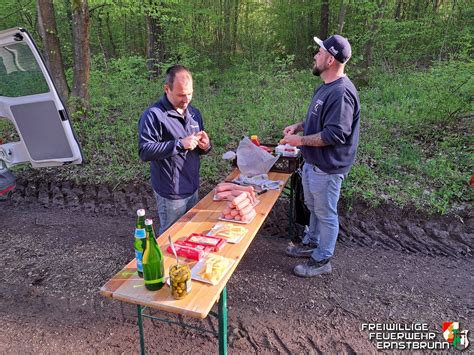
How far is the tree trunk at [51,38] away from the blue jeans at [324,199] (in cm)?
562

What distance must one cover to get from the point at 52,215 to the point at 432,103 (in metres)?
6.80

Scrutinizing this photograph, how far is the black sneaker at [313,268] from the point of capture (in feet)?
11.2

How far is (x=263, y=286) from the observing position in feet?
10.9

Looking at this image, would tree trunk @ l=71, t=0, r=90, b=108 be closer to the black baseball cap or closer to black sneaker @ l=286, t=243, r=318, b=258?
black sneaker @ l=286, t=243, r=318, b=258

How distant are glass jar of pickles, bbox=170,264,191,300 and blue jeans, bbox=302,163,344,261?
174 cm

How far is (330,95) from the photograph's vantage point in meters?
2.83

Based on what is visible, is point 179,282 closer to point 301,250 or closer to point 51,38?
point 301,250

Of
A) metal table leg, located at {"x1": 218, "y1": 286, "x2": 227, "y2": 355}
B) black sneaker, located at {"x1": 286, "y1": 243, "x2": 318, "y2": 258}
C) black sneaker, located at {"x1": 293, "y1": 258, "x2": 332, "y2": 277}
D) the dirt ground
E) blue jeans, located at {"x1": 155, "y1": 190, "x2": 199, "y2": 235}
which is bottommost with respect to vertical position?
the dirt ground

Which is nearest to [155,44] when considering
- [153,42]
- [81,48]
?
[153,42]

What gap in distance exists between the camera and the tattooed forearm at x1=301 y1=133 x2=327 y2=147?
9.34 feet

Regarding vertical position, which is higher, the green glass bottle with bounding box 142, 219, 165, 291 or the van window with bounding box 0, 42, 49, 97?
the van window with bounding box 0, 42, 49, 97

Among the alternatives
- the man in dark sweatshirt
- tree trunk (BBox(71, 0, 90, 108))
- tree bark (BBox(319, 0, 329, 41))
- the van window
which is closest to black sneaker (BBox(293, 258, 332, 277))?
the man in dark sweatshirt

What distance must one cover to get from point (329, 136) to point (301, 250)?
59.8 inches

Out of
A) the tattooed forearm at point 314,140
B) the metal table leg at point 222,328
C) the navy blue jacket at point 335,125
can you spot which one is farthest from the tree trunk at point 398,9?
the metal table leg at point 222,328
